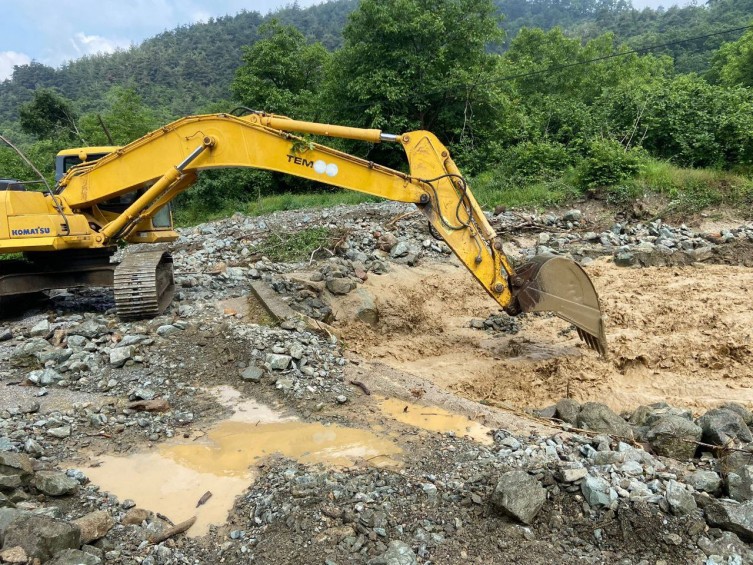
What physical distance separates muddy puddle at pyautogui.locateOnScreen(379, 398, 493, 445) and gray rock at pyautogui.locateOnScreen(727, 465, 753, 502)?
1.58 meters

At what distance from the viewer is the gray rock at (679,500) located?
126 inches

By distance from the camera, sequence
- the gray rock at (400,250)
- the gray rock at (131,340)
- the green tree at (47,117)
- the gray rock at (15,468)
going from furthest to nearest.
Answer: the green tree at (47,117)
the gray rock at (400,250)
the gray rock at (131,340)
the gray rock at (15,468)

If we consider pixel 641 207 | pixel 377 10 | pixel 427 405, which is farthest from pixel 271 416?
pixel 377 10

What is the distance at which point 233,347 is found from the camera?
604cm

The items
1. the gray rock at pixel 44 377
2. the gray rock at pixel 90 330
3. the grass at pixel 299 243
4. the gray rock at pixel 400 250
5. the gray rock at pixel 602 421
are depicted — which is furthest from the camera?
the grass at pixel 299 243

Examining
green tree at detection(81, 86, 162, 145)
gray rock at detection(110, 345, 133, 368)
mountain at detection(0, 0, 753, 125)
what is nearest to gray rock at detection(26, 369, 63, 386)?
gray rock at detection(110, 345, 133, 368)

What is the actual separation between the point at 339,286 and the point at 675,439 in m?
5.06

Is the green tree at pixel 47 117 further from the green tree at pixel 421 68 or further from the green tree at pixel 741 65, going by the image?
the green tree at pixel 741 65

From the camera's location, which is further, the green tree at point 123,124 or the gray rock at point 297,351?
the green tree at point 123,124

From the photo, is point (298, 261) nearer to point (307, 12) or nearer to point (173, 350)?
point (173, 350)

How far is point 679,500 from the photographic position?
10.6ft

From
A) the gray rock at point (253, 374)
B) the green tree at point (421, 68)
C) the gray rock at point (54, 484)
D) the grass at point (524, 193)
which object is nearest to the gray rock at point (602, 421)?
the gray rock at point (253, 374)

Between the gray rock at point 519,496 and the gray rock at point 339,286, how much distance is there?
202 inches

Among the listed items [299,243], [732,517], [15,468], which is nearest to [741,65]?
[299,243]
